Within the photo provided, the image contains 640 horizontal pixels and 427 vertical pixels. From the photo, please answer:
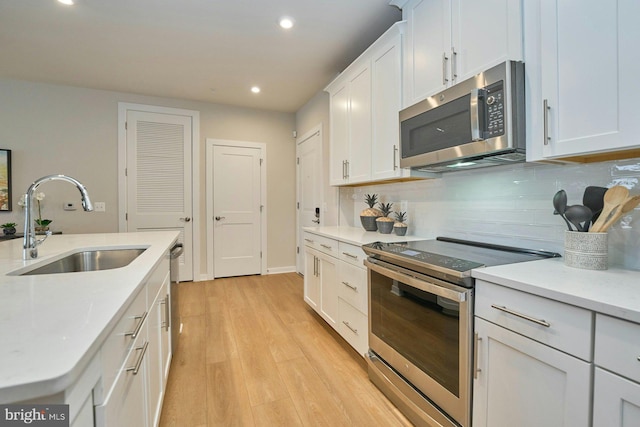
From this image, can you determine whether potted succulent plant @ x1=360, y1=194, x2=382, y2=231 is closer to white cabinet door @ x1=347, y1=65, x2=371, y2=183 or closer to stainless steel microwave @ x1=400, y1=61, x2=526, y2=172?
white cabinet door @ x1=347, y1=65, x2=371, y2=183

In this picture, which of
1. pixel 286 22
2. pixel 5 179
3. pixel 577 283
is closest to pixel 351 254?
pixel 577 283

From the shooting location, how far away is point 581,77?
1153 millimetres

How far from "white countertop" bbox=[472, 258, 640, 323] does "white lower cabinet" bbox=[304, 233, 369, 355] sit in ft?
3.15

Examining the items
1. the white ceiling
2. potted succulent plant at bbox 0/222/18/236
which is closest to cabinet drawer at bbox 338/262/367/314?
the white ceiling

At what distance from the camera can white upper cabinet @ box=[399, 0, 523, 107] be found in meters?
1.40

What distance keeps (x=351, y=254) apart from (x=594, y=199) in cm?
136

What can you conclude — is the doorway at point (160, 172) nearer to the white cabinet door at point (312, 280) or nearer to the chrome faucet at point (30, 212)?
the white cabinet door at point (312, 280)

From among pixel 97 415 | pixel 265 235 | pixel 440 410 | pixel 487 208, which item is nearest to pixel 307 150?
pixel 265 235

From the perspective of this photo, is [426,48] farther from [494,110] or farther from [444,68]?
[494,110]

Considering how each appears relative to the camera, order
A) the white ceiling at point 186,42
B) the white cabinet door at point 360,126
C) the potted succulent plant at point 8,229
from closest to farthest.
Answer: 1. the white ceiling at point 186,42
2. the white cabinet door at point 360,126
3. the potted succulent plant at point 8,229

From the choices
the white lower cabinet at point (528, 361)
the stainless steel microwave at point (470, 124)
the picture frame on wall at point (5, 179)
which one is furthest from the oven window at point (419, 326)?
the picture frame on wall at point (5, 179)

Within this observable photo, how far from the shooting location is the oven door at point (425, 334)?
4.11 ft

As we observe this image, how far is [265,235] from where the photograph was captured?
4.73 meters

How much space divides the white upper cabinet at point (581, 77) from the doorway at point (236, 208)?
12.7ft
